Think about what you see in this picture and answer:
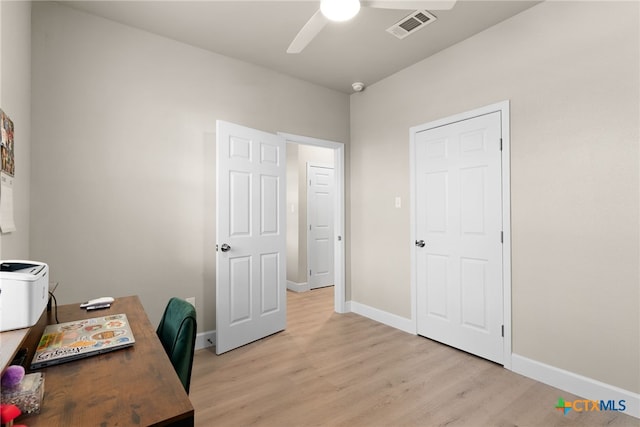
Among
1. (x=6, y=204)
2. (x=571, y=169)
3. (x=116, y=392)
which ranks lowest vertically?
(x=116, y=392)

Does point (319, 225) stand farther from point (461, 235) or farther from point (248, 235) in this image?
point (461, 235)

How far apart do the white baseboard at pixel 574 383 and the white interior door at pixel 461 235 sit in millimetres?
182

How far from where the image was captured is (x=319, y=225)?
531 centimetres

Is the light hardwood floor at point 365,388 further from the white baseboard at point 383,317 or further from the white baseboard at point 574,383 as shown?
the white baseboard at point 383,317

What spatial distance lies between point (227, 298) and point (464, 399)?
197 centimetres

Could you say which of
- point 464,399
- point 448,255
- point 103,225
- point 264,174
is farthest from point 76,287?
point 448,255

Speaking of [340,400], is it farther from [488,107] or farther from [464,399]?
[488,107]

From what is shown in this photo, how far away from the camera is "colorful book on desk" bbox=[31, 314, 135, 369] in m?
1.10

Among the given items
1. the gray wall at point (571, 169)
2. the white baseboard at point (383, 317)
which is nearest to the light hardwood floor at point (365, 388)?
the white baseboard at point (383, 317)

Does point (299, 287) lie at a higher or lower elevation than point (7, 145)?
lower

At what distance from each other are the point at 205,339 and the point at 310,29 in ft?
8.70

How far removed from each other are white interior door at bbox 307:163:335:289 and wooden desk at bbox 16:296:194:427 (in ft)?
13.2

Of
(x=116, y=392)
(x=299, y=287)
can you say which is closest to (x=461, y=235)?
(x=116, y=392)

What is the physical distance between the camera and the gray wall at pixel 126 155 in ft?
7.66
